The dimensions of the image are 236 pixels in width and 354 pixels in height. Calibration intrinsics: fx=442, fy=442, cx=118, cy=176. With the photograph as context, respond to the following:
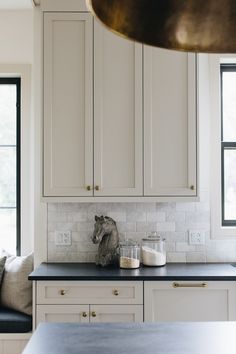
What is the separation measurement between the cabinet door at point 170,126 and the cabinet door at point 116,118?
62 mm

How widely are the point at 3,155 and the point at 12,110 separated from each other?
0.39m

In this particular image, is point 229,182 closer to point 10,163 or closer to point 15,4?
point 10,163

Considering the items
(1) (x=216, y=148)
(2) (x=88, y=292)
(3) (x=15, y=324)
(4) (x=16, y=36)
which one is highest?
(4) (x=16, y=36)

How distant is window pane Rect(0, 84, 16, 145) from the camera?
3779mm

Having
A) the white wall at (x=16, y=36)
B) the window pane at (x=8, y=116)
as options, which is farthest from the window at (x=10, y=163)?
the white wall at (x=16, y=36)

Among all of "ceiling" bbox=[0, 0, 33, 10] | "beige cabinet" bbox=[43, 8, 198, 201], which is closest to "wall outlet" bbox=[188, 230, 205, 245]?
"beige cabinet" bbox=[43, 8, 198, 201]

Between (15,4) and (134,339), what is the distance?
292 centimetres

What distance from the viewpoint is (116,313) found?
9.04ft

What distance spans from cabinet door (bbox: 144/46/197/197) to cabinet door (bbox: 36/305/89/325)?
862 mm

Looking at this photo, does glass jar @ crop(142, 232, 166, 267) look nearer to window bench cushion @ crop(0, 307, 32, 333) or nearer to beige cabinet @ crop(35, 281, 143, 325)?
beige cabinet @ crop(35, 281, 143, 325)

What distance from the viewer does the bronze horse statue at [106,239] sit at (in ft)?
9.90

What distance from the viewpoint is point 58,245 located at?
3.22 meters

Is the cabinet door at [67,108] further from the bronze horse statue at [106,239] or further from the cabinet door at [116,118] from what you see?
the bronze horse statue at [106,239]

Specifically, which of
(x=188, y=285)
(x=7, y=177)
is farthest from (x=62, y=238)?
(x=188, y=285)
